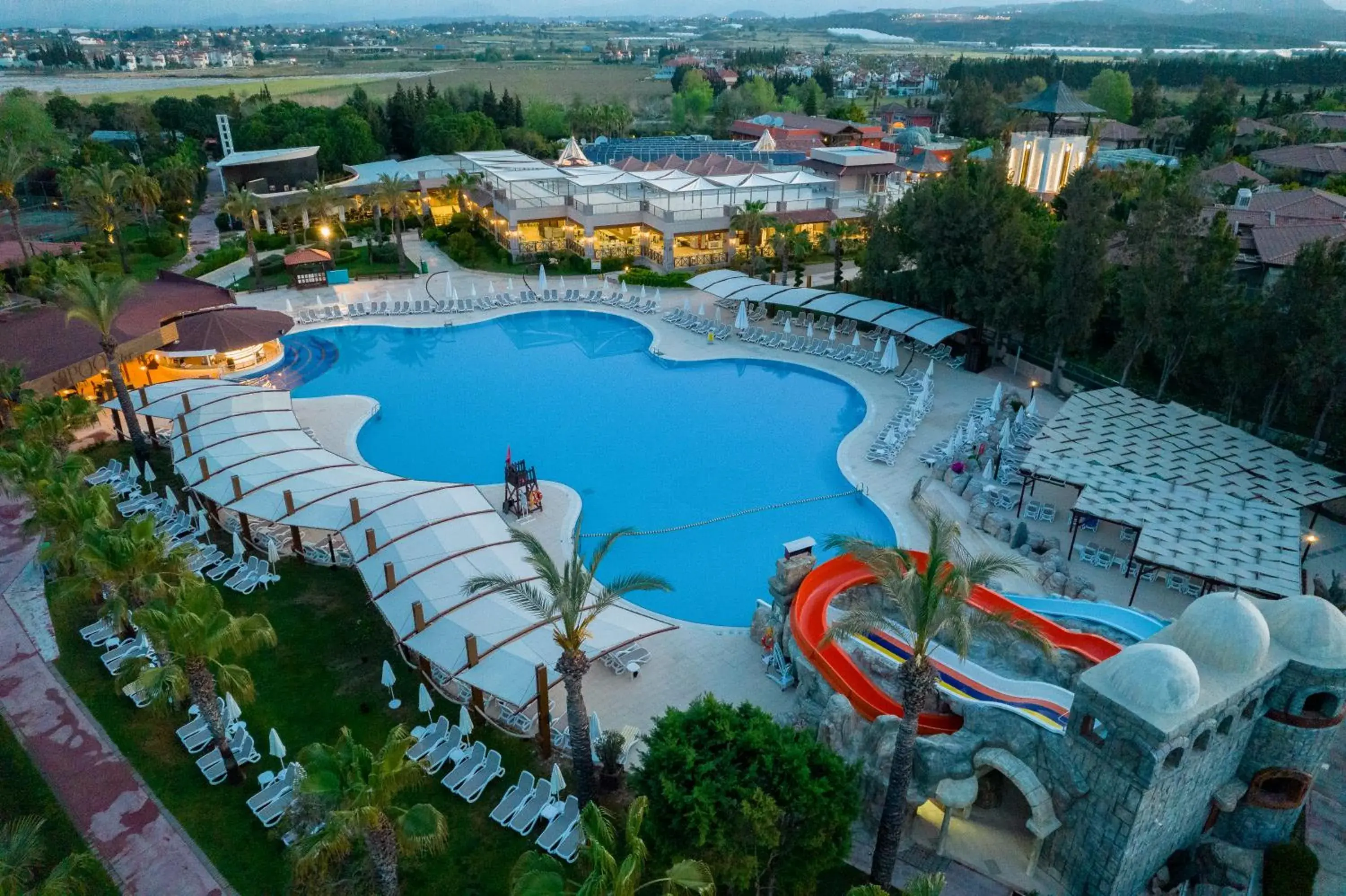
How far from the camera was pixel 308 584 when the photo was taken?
65.8 ft

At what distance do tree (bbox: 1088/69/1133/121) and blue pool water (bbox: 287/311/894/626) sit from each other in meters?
94.2

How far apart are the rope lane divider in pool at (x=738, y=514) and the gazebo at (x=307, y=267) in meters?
27.8

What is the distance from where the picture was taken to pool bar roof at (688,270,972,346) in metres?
33.0

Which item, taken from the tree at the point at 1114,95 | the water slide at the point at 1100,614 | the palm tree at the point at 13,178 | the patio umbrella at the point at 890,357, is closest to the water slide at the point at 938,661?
the water slide at the point at 1100,614

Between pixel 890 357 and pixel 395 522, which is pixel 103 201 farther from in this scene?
pixel 890 357

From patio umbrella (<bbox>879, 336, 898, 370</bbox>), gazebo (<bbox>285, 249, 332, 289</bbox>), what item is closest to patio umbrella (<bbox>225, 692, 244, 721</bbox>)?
patio umbrella (<bbox>879, 336, 898, 370</bbox>)

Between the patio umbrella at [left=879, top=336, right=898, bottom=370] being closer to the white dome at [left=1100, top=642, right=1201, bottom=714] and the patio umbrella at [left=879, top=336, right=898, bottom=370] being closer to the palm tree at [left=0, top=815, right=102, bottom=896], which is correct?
the white dome at [left=1100, top=642, right=1201, bottom=714]

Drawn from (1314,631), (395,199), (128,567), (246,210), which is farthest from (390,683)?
(395,199)

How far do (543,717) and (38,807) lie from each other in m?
8.45

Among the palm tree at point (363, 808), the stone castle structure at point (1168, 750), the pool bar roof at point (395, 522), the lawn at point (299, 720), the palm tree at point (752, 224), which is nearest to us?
the palm tree at point (363, 808)

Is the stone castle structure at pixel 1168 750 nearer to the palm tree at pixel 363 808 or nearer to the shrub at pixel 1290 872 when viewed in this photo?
the shrub at pixel 1290 872

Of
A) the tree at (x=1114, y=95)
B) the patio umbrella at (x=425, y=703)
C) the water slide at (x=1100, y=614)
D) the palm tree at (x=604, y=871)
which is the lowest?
the patio umbrella at (x=425, y=703)

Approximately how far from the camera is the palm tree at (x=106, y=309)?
2256 centimetres

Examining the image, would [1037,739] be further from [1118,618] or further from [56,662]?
[56,662]
